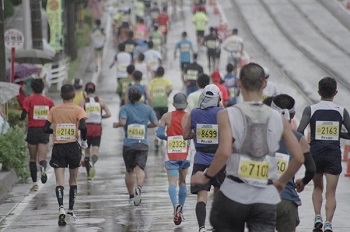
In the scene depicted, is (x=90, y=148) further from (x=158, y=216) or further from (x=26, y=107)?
(x=158, y=216)

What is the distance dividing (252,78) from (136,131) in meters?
8.29

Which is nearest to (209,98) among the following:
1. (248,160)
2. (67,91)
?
(67,91)

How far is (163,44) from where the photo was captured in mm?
46625

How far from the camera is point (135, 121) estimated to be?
17.0 metres

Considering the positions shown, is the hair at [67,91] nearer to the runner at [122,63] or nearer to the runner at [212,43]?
the runner at [122,63]

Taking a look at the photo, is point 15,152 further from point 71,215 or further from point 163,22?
point 163,22

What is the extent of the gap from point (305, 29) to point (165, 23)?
21.2 ft

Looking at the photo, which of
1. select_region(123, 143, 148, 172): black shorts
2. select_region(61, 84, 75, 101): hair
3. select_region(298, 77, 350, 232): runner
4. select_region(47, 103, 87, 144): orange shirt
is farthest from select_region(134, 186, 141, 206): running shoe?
select_region(298, 77, 350, 232): runner

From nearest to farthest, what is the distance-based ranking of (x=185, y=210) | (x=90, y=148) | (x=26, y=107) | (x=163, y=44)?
(x=185, y=210), (x=26, y=107), (x=90, y=148), (x=163, y=44)

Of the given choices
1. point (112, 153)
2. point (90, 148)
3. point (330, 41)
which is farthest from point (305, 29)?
point (90, 148)

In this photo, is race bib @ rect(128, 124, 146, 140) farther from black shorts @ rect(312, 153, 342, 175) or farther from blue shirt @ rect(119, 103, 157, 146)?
black shorts @ rect(312, 153, 342, 175)

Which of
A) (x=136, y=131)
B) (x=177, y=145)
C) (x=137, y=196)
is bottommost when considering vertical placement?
(x=137, y=196)

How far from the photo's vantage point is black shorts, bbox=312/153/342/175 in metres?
13.4

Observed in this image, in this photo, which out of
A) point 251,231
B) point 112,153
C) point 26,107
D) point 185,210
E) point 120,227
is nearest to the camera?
point 251,231
